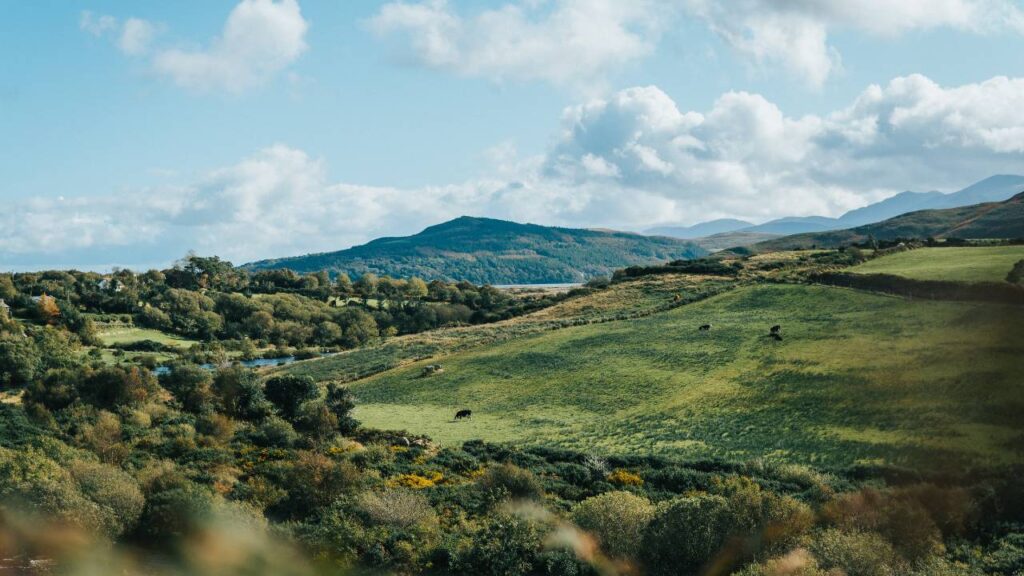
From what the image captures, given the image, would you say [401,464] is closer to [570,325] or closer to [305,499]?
[305,499]

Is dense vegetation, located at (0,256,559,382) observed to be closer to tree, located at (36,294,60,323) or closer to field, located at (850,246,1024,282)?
tree, located at (36,294,60,323)

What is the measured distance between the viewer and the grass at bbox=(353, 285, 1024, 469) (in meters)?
46.0

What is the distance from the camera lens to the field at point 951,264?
76969mm

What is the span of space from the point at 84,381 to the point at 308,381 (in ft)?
87.5

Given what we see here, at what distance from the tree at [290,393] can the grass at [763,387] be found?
569 cm

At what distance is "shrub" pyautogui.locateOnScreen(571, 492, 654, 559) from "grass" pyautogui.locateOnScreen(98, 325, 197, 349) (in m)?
142

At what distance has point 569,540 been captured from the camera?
3036cm

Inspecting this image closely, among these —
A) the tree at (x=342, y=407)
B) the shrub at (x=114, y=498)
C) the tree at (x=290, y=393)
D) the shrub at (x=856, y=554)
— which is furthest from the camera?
the tree at (x=290, y=393)

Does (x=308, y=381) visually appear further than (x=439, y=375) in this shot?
No

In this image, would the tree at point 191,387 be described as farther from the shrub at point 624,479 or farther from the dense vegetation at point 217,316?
the dense vegetation at point 217,316

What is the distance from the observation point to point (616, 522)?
31031 mm

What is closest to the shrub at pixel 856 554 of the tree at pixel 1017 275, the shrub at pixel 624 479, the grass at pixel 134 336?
the shrub at pixel 624 479

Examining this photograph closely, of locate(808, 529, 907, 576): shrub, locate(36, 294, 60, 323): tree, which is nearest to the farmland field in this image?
locate(36, 294, 60, 323): tree

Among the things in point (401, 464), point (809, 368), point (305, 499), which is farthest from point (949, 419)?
point (305, 499)
